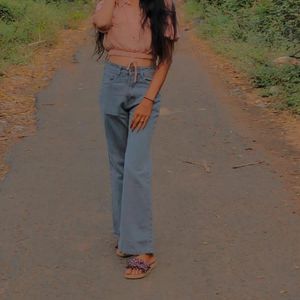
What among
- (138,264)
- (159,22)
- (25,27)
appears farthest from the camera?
(25,27)

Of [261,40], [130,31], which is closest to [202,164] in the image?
[130,31]

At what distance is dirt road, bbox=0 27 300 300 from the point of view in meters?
4.10

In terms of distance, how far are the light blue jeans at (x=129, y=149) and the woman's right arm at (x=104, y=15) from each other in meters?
0.23

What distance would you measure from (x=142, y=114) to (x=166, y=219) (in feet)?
4.55

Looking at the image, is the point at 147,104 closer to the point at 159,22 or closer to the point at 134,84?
the point at 134,84

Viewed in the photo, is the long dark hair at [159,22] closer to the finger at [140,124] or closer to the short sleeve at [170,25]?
the short sleeve at [170,25]

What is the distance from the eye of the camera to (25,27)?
576 inches

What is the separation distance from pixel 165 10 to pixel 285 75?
20.9ft

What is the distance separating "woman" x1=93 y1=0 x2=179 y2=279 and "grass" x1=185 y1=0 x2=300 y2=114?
4.90 metres

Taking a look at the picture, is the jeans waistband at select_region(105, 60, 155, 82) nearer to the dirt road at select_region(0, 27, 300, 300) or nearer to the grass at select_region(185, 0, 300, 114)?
the dirt road at select_region(0, 27, 300, 300)

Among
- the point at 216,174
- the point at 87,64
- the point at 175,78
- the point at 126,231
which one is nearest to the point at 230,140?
the point at 216,174

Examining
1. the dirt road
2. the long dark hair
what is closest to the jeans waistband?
the long dark hair

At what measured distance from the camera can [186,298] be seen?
3924mm

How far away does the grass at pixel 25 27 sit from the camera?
12.8m
